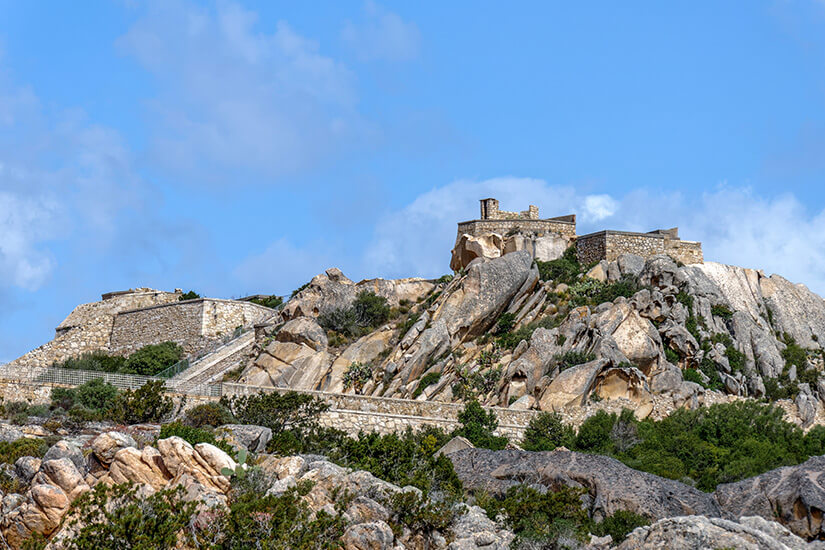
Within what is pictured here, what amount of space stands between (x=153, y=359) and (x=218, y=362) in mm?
4412

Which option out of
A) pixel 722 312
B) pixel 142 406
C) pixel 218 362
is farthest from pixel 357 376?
pixel 722 312

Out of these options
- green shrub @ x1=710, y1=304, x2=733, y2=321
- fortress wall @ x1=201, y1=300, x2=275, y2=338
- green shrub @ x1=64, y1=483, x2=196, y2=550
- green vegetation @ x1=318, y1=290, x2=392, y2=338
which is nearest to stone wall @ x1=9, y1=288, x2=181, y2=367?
fortress wall @ x1=201, y1=300, x2=275, y2=338

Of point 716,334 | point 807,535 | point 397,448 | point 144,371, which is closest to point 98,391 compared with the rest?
point 397,448

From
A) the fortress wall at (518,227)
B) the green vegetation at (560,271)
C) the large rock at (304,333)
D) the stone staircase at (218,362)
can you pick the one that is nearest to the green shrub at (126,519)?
the stone staircase at (218,362)

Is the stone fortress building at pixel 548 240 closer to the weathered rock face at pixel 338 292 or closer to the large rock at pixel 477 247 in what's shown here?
the large rock at pixel 477 247

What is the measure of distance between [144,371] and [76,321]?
10661 millimetres

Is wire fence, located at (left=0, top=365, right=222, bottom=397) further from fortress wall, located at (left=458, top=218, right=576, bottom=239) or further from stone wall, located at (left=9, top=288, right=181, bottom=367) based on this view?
fortress wall, located at (left=458, top=218, right=576, bottom=239)

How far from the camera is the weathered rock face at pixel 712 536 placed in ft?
69.3

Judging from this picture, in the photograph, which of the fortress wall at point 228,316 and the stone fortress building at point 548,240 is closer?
the stone fortress building at point 548,240

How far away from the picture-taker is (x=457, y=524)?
88.2 feet

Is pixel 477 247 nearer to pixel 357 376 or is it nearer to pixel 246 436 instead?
pixel 357 376

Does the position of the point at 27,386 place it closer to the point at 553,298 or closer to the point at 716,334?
the point at 553,298

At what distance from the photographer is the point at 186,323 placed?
56.9 m

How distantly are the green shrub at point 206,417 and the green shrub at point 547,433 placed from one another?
10.5 meters
